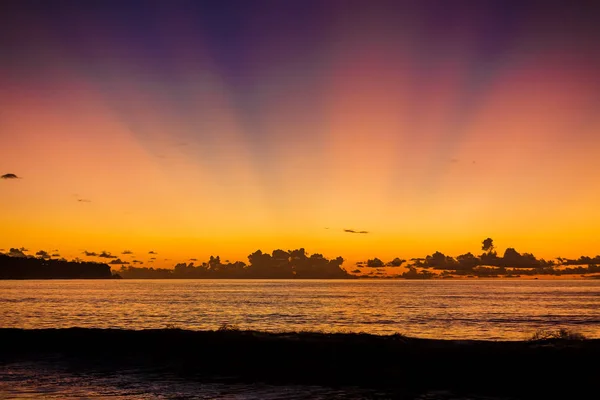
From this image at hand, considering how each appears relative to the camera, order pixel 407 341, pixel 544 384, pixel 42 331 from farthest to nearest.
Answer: pixel 42 331
pixel 407 341
pixel 544 384

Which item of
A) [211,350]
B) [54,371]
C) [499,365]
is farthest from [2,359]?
[499,365]

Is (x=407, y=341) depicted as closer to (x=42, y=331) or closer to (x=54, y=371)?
(x=54, y=371)

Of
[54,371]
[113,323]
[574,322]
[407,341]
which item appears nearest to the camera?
[54,371]

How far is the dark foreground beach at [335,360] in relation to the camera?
27.5m

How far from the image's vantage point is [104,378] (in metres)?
29.9

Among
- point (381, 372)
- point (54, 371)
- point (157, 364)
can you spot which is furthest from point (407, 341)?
point (54, 371)

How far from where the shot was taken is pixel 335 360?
107ft

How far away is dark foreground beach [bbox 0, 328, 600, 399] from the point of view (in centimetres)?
2752

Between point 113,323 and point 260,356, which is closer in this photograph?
point 260,356

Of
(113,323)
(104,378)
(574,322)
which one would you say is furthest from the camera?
(574,322)

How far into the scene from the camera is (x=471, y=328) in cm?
6988

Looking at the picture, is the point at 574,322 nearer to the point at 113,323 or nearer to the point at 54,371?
the point at 113,323

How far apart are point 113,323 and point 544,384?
2360 inches

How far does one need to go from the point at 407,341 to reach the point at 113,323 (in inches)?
1912
